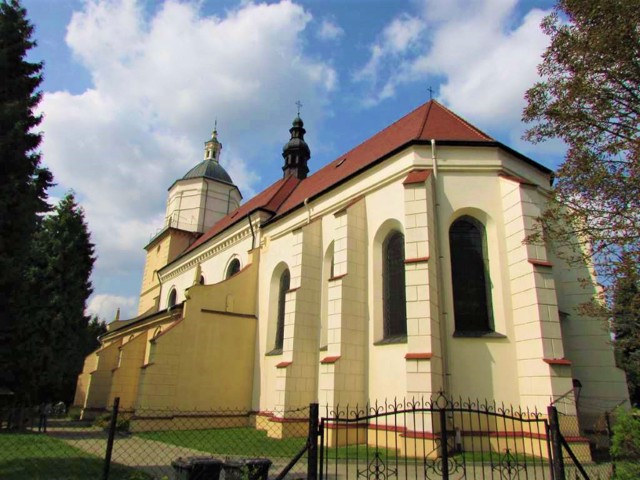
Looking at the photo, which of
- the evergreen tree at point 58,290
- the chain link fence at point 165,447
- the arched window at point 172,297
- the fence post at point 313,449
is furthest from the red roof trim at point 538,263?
the arched window at point 172,297

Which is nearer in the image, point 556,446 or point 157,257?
point 556,446

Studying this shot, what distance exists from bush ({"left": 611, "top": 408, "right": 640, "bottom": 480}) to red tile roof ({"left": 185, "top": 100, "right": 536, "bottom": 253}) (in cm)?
846

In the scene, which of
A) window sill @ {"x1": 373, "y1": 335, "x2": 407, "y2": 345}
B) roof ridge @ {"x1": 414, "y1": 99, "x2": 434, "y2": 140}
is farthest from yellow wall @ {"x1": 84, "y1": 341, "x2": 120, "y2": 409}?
roof ridge @ {"x1": 414, "y1": 99, "x2": 434, "y2": 140}

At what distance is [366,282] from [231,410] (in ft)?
25.4

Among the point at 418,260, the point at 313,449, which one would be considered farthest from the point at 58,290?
the point at 313,449

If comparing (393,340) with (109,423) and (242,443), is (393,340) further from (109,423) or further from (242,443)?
(109,423)

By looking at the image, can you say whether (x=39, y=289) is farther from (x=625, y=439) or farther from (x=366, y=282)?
(x=625, y=439)

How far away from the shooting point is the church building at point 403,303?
10898 millimetres

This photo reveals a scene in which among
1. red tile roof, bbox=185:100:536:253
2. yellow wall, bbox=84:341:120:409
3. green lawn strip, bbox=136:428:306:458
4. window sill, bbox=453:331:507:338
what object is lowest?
green lawn strip, bbox=136:428:306:458

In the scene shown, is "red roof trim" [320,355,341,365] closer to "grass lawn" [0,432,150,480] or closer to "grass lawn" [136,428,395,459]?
"grass lawn" [136,428,395,459]

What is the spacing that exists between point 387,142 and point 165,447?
12.1 m

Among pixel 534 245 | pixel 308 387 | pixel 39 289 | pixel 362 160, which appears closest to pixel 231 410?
pixel 308 387

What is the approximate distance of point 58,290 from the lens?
18.0 metres

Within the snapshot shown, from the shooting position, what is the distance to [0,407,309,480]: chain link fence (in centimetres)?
652
